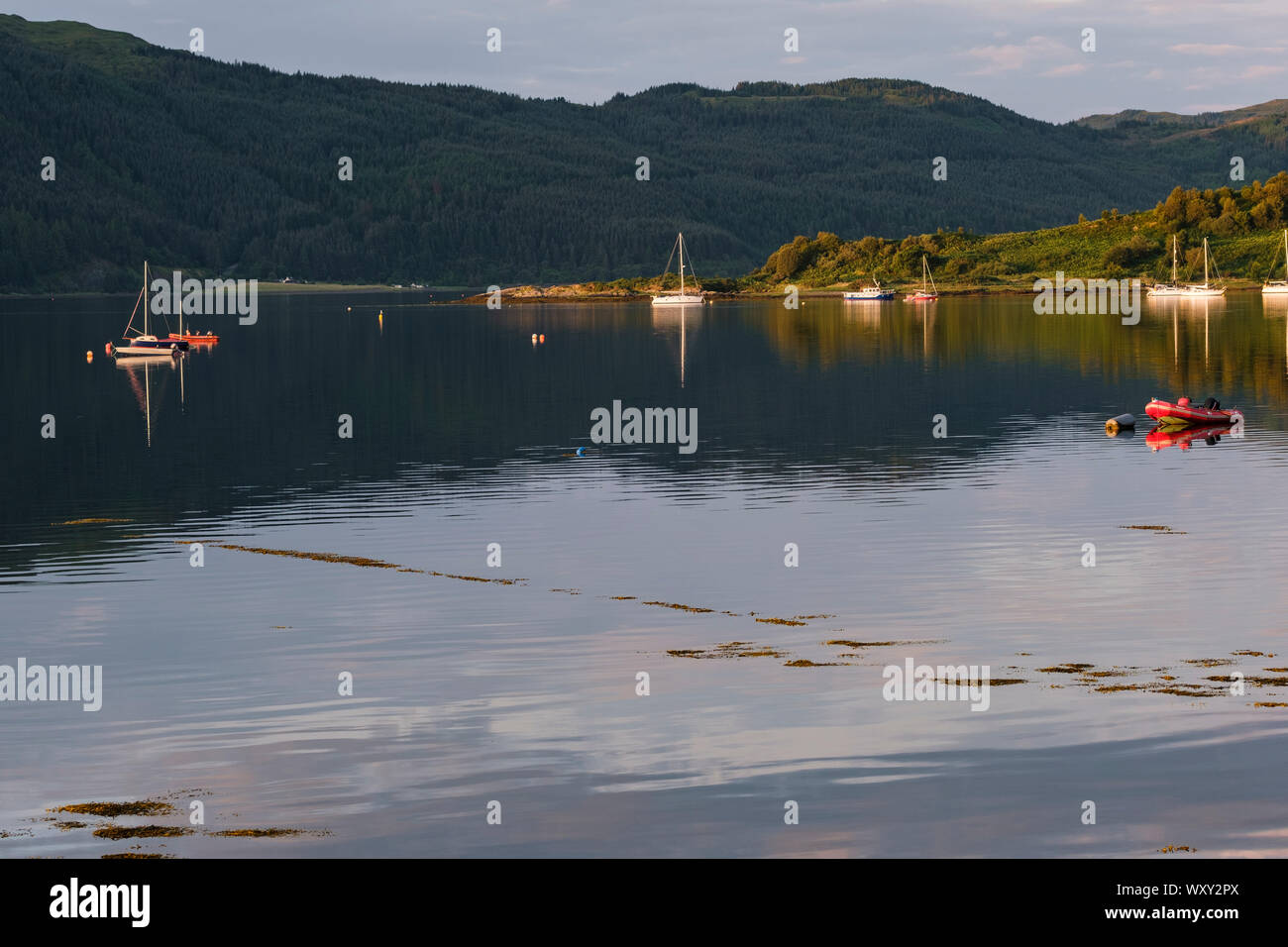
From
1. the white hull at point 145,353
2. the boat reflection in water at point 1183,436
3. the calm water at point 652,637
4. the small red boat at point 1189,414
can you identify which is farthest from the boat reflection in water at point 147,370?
the small red boat at point 1189,414

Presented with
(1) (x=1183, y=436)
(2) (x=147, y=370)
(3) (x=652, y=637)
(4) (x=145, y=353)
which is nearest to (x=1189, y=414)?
(1) (x=1183, y=436)

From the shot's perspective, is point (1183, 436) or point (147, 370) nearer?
point (1183, 436)

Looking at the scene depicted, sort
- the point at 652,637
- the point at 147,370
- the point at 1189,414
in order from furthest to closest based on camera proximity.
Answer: the point at 147,370 → the point at 1189,414 → the point at 652,637

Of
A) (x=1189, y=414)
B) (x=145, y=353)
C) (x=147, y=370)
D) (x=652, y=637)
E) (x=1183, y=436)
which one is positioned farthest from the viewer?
(x=145, y=353)

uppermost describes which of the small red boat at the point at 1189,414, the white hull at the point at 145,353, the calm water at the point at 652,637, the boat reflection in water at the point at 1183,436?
the white hull at the point at 145,353

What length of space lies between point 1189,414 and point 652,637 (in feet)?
194

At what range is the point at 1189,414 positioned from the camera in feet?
299

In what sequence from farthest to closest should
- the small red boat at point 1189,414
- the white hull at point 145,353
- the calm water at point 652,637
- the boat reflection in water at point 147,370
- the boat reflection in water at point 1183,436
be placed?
the white hull at point 145,353
the boat reflection in water at point 147,370
the small red boat at point 1189,414
the boat reflection in water at point 1183,436
the calm water at point 652,637

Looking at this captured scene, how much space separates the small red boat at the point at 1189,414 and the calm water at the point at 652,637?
102 inches

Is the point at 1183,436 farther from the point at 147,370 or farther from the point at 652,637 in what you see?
the point at 147,370

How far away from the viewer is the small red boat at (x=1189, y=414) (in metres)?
90.9

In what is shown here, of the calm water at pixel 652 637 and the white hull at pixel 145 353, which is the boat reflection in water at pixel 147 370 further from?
the calm water at pixel 652 637

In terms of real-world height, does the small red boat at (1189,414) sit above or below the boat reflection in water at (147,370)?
below
